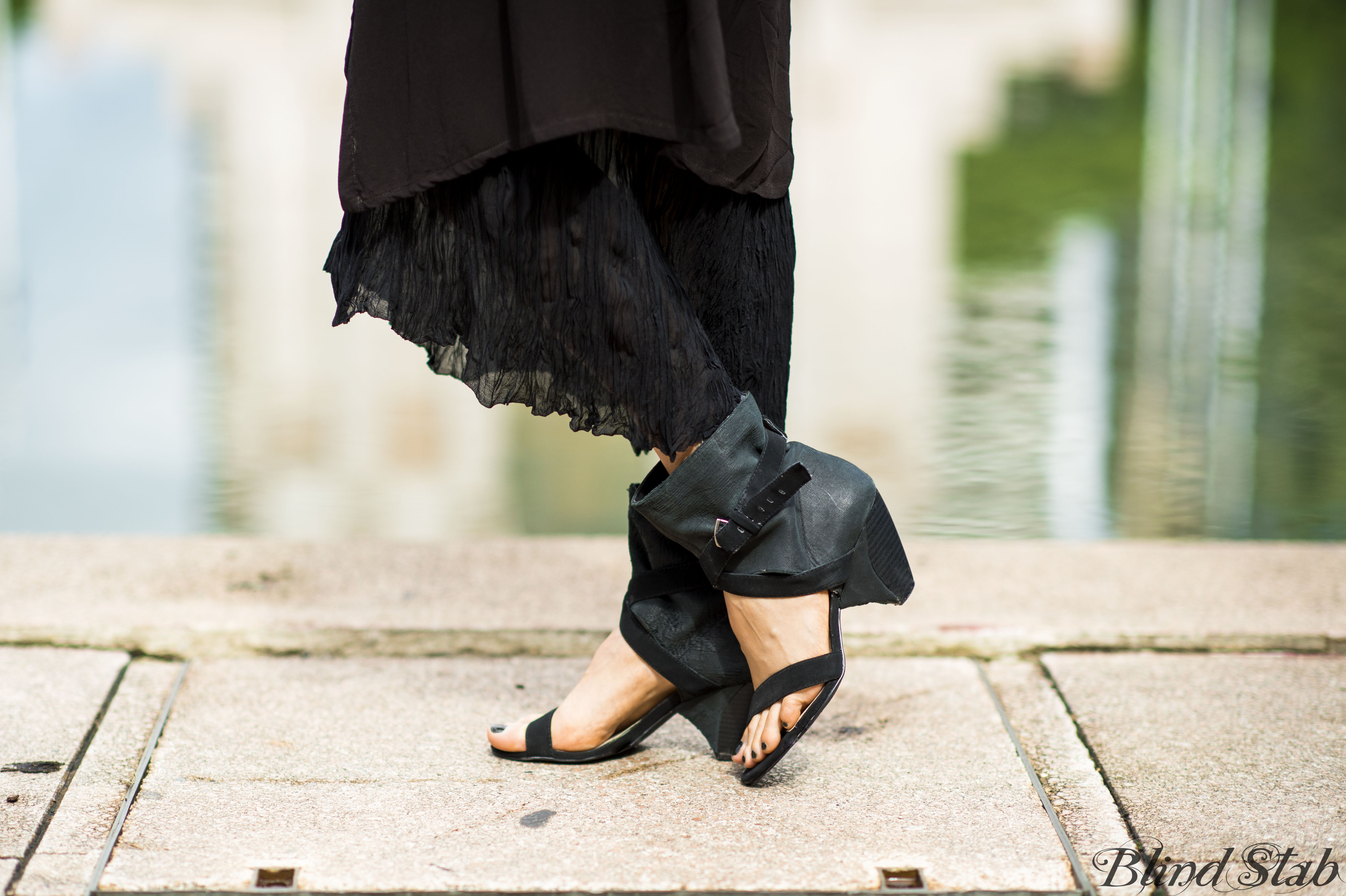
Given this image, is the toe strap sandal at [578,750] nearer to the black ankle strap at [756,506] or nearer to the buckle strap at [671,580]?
the buckle strap at [671,580]


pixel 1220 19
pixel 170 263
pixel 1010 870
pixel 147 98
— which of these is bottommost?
pixel 1010 870

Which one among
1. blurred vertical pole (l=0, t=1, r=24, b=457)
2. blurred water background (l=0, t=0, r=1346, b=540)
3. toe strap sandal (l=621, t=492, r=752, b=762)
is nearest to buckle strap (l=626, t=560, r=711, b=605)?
toe strap sandal (l=621, t=492, r=752, b=762)

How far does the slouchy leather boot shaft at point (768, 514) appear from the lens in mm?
1757

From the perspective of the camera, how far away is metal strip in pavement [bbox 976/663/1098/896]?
167 centimetres

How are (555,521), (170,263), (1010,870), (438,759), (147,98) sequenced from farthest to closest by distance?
(147,98) → (170,263) → (555,521) → (438,759) → (1010,870)

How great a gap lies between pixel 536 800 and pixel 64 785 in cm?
61

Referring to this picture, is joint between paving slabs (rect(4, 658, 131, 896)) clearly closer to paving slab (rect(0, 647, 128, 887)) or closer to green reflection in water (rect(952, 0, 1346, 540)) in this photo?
paving slab (rect(0, 647, 128, 887))

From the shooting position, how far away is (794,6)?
1515 cm

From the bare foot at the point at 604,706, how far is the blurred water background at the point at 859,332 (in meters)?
1.39

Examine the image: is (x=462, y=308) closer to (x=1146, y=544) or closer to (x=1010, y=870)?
(x=1010, y=870)

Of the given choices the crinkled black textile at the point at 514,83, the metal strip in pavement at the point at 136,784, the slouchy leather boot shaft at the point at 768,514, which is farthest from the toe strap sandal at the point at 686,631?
the metal strip in pavement at the point at 136,784

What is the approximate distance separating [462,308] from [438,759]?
64 cm

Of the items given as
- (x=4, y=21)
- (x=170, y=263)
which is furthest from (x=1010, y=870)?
(x=4, y=21)

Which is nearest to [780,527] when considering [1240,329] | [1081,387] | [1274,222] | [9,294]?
[1081,387]
